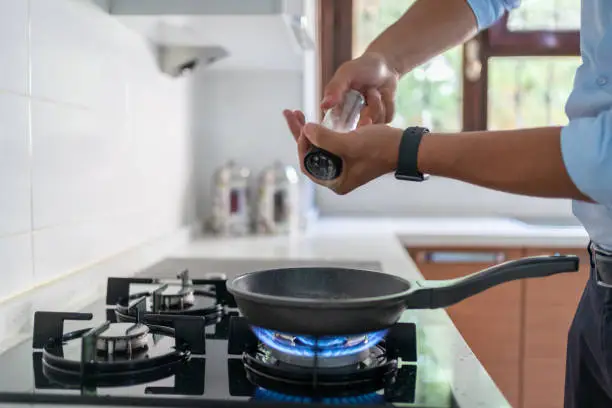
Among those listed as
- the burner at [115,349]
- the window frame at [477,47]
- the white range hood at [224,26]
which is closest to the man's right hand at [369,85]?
the white range hood at [224,26]

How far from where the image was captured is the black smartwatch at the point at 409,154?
708 millimetres

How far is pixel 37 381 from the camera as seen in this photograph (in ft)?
2.28

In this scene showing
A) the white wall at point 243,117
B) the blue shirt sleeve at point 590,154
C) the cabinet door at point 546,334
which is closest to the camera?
the blue shirt sleeve at point 590,154

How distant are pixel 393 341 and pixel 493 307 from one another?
1.24 metres

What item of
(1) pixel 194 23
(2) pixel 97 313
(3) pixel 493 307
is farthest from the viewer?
(3) pixel 493 307

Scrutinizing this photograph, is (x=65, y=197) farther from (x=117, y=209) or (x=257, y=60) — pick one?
(x=257, y=60)

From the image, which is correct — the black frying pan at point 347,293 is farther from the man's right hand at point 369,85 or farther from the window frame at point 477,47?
the window frame at point 477,47

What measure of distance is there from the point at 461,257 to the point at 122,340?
4.57ft

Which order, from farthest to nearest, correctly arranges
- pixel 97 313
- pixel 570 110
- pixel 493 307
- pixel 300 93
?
pixel 300 93 < pixel 493 307 < pixel 97 313 < pixel 570 110

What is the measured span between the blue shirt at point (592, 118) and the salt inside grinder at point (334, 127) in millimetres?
243

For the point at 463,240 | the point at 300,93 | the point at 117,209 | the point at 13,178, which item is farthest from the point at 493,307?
the point at 13,178

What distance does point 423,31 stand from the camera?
3.42 ft

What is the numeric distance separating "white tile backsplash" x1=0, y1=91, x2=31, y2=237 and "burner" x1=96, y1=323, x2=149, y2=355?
256mm

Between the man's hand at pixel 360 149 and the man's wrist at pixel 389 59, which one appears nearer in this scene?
the man's hand at pixel 360 149
